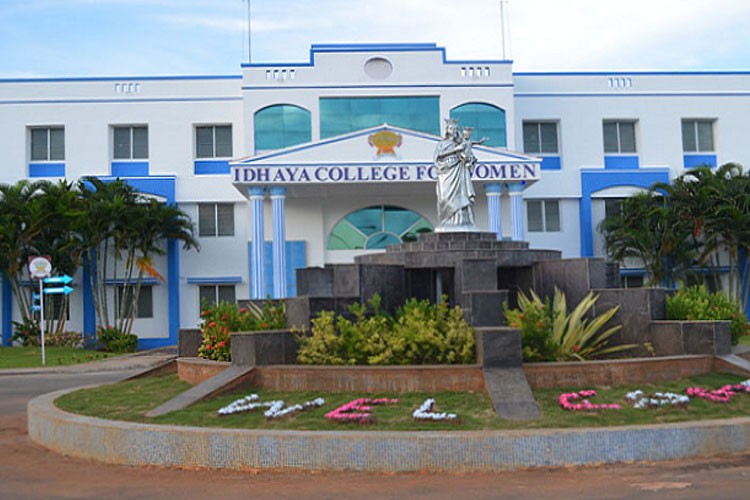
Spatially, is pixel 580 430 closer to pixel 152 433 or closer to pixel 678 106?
pixel 152 433

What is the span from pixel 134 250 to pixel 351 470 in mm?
22414

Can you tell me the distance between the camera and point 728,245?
2794 cm

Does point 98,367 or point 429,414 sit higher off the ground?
point 429,414

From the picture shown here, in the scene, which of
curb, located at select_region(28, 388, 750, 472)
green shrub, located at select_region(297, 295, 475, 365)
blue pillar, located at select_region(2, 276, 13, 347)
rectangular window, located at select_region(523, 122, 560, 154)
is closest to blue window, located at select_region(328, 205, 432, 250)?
rectangular window, located at select_region(523, 122, 560, 154)

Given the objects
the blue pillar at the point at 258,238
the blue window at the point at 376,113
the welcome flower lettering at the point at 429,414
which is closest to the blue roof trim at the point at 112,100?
the blue window at the point at 376,113

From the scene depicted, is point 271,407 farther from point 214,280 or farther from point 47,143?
point 47,143

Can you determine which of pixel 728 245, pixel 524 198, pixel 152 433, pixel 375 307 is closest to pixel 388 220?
pixel 524 198

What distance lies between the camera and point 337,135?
2744 centimetres

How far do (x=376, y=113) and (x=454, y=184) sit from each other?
1569 centimetres

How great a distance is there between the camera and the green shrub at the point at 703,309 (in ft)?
38.4

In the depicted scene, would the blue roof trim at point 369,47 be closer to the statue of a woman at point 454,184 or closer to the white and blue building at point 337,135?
the white and blue building at point 337,135

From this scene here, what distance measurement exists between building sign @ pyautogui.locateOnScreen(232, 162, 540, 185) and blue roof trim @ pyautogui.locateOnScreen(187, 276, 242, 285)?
18.7 ft

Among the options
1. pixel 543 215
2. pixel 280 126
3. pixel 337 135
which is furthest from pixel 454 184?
pixel 543 215

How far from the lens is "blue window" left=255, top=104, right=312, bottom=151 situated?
2789 centimetres
